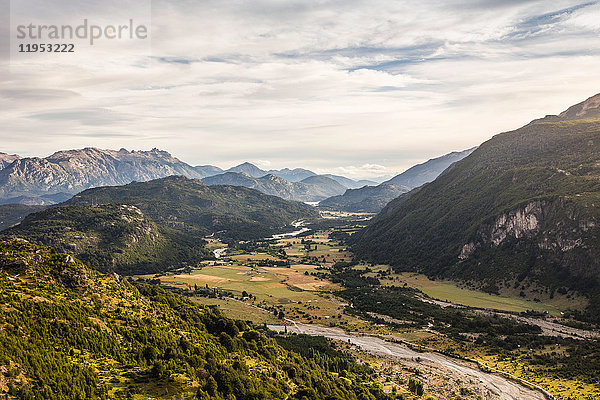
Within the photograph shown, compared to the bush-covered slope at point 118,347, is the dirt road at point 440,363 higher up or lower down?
lower down

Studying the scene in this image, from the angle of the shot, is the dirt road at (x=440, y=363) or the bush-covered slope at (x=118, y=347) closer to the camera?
the bush-covered slope at (x=118, y=347)

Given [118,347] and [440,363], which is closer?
[118,347]

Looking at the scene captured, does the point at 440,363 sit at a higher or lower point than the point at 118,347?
lower

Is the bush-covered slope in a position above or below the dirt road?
above

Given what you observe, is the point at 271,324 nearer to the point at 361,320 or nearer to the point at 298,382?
the point at 361,320

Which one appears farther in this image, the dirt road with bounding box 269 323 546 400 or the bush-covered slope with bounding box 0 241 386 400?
the dirt road with bounding box 269 323 546 400
